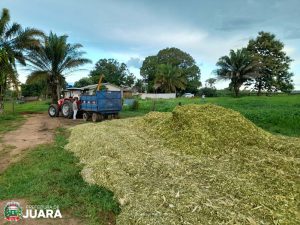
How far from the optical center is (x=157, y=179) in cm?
486

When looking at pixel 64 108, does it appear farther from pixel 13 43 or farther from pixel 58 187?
pixel 58 187

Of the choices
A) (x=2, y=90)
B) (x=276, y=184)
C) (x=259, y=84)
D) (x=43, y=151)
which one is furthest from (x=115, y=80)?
(x=276, y=184)

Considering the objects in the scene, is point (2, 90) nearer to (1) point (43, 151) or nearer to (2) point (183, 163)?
(1) point (43, 151)

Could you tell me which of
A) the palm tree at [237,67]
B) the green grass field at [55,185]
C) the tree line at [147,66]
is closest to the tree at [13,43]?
the tree line at [147,66]

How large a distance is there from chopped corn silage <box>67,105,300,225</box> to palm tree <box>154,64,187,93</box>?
4105 centimetres

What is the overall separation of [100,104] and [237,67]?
30.0 metres

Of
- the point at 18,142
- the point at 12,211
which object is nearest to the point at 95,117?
the point at 18,142

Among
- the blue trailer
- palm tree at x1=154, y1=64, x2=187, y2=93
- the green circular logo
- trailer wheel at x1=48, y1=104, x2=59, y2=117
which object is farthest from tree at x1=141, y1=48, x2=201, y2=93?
the green circular logo

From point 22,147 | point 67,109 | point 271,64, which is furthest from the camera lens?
point 271,64

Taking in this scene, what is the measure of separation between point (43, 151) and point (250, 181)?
5.54m

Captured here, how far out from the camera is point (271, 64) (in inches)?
1741

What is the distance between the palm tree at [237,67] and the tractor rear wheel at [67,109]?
2844 cm

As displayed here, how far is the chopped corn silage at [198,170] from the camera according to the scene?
3828mm

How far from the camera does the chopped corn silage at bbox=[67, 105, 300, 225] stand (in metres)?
3.83
